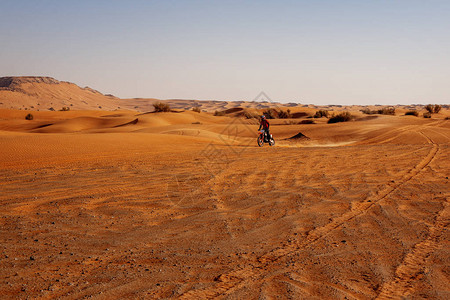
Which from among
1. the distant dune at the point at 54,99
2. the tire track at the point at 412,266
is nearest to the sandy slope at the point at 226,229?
the tire track at the point at 412,266

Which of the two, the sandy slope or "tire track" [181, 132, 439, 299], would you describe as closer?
"tire track" [181, 132, 439, 299]

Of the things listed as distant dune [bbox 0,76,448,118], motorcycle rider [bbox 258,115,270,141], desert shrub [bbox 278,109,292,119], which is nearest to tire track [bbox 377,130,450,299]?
motorcycle rider [bbox 258,115,270,141]

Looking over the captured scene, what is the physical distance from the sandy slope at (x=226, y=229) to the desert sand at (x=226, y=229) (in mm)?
24

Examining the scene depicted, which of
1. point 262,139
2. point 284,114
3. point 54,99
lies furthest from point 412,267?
point 54,99

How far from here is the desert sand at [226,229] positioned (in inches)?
158

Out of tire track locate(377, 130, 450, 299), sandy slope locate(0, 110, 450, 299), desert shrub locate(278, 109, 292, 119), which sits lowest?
desert shrub locate(278, 109, 292, 119)

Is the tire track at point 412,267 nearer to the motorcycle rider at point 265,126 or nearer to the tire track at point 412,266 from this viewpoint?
the tire track at point 412,266

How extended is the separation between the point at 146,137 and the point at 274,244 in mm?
16632

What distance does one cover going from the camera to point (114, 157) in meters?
14.2

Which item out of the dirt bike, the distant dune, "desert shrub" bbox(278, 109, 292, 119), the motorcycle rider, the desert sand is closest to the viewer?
the desert sand

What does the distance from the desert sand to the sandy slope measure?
0.02 meters

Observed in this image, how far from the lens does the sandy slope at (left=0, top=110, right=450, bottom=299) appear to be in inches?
158

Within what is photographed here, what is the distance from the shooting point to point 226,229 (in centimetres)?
590

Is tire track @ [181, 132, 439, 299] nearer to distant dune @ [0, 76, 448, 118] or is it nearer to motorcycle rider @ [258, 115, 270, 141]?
motorcycle rider @ [258, 115, 270, 141]
